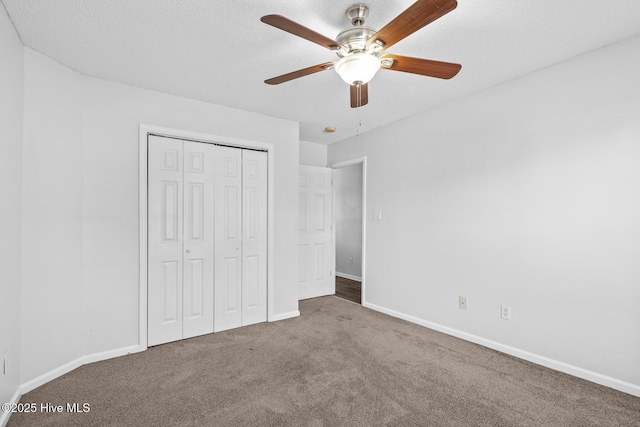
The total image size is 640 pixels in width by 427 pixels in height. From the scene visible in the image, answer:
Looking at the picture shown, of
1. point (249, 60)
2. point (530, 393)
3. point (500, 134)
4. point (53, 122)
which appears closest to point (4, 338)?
point (53, 122)

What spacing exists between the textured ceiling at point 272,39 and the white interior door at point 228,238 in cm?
73

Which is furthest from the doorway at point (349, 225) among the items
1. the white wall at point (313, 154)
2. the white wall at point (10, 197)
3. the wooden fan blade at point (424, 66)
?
the white wall at point (10, 197)

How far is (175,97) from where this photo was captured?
2.98 metres

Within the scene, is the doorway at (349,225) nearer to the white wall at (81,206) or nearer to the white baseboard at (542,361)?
the white baseboard at (542,361)

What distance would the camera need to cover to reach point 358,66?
1.70 m

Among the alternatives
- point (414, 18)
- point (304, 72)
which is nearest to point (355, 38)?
point (304, 72)

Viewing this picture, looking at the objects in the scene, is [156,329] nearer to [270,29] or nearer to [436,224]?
[270,29]

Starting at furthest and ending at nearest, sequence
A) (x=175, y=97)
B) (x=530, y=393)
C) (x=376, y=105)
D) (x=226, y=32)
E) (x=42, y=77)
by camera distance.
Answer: (x=376, y=105) < (x=175, y=97) < (x=42, y=77) < (x=530, y=393) < (x=226, y=32)

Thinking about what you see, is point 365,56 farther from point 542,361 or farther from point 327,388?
point 542,361

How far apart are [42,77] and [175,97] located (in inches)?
38.7

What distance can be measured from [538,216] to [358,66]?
2.00 m

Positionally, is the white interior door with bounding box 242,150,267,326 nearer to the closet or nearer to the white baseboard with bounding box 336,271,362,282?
the closet

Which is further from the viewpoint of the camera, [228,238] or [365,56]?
[228,238]

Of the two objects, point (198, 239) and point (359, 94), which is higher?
point (359, 94)
